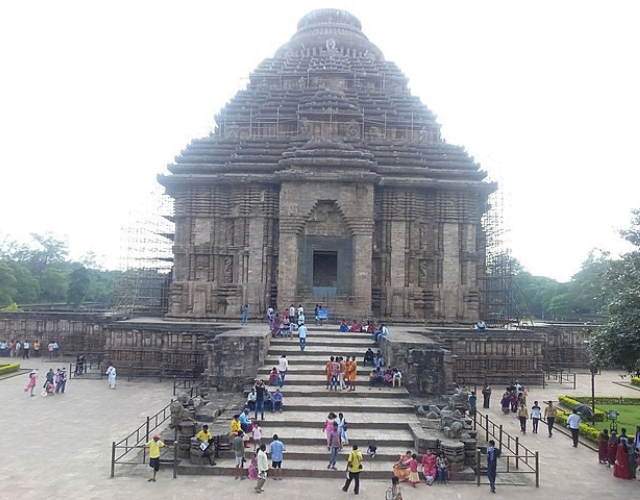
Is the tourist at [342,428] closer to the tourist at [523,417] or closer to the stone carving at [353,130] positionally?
the tourist at [523,417]

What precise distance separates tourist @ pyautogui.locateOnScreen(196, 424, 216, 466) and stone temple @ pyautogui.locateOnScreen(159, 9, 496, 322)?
11.5 meters

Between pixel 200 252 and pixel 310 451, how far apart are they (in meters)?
14.1

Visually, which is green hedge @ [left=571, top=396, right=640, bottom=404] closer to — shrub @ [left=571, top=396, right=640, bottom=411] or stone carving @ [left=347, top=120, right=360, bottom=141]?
shrub @ [left=571, top=396, right=640, bottom=411]

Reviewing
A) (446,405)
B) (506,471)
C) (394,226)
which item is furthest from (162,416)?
(394,226)

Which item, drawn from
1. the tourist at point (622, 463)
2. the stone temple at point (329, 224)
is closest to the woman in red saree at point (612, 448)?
the tourist at point (622, 463)

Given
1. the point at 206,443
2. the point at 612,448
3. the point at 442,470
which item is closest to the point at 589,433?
the point at 612,448

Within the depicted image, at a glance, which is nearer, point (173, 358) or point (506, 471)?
point (506, 471)

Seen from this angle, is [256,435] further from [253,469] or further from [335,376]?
[335,376]

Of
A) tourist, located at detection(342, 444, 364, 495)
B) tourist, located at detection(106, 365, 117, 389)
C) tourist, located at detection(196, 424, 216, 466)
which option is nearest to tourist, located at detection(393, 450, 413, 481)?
tourist, located at detection(342, 444, 364, 495)

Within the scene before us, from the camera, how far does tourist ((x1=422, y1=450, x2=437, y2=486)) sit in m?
10.2

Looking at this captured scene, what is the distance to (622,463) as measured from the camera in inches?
421

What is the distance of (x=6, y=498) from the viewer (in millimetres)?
9047

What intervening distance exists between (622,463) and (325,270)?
50.9ft

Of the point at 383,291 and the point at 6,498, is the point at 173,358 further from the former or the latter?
the point at 6,498
